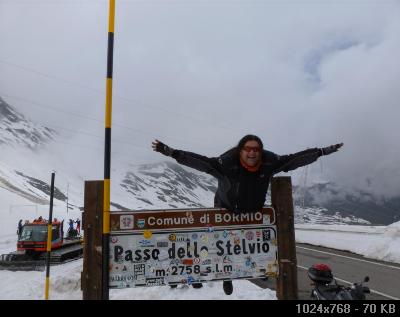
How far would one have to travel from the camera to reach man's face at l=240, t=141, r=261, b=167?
4773mm

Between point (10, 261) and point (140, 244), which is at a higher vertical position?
point (140, 244)

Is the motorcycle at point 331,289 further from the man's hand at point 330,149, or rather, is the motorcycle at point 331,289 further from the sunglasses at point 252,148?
the sunglasses at point 252,148

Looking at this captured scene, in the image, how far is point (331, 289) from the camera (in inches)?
247

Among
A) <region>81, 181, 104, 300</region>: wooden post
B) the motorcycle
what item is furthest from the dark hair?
the motorcycle

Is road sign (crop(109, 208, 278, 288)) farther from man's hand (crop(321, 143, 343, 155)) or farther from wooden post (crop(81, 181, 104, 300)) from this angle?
man's hand (crop(321, 143, 343, 155))

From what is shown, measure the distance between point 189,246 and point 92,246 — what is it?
1.14 metres

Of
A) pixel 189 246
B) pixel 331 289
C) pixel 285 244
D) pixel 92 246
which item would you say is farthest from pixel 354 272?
pixel 92 246

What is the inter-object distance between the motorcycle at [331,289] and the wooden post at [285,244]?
1.40 metres

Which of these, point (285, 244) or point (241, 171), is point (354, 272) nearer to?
point (285, 244)

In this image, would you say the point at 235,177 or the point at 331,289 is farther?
the point at 331,289

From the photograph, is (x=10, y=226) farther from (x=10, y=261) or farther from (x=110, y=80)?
(x=110, y=80)
